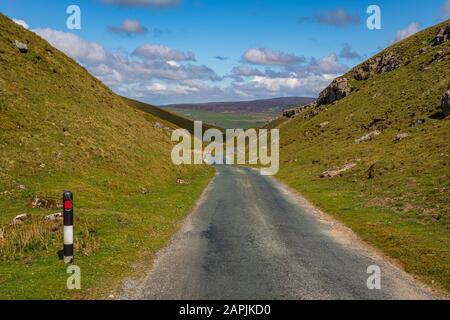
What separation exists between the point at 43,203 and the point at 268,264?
14829 millimetres

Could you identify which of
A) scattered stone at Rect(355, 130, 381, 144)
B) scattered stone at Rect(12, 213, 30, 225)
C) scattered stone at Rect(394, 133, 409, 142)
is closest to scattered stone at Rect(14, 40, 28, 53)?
scattered stone at Rect(12, 213, 30, 225)

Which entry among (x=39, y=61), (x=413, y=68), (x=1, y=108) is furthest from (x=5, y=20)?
(x=413, y=68)

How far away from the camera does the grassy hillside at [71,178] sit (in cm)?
1275

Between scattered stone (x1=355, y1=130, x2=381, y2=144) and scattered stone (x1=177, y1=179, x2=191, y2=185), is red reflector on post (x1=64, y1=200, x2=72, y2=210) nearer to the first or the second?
scattered stone (x1=177, y1=179, x2=191, y2=185)

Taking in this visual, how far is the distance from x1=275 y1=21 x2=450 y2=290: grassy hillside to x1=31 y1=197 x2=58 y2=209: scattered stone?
53.9ft

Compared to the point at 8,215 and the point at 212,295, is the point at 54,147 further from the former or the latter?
the point at 212,295

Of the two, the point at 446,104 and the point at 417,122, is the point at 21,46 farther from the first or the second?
the point at 446,104

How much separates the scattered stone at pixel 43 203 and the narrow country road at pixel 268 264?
7805mm

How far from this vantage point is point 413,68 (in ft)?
281

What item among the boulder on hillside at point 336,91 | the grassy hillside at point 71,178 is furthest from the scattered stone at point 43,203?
the boulder on hillside at point 336,91

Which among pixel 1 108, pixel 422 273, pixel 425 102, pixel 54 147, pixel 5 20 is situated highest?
pixel 5 20

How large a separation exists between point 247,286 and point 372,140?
181 feet

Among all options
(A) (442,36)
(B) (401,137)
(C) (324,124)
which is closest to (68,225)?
(B) (401,137)
